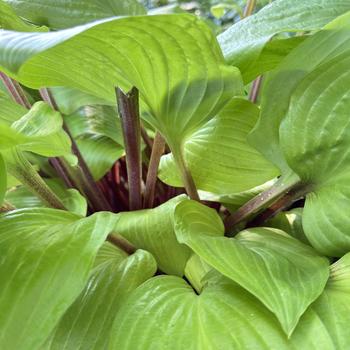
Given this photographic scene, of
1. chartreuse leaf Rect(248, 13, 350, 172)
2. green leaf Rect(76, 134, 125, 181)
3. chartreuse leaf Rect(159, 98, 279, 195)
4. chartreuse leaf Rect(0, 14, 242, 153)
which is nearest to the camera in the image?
chartreuse leaf Rect(0, 14, 242, 153)

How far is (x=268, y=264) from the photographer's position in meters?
0.34

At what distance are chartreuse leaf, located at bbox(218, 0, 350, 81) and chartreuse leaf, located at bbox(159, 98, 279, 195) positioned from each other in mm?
56

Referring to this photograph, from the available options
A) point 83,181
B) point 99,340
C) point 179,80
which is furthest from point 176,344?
point 83,181

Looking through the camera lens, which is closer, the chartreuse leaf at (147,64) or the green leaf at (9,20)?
the chartreuse leaf at (147,64)

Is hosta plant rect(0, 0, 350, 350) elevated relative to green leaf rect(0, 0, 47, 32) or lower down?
lower down

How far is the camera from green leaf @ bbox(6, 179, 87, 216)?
1.76 feet

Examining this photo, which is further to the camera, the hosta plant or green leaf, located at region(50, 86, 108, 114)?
→ green leaf, located at region(50, 86, 108, 114)

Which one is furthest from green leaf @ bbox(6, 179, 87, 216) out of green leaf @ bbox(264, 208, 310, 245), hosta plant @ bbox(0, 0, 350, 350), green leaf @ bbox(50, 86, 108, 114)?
green leaf @ bbox(264, 208, 310, 245)

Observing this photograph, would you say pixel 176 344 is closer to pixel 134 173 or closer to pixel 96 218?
pixel 96 218

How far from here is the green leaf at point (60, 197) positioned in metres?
0.54

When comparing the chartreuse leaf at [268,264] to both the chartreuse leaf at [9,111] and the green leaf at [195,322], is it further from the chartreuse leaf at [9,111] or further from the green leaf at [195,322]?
the chartreuse leaf at [9,111]

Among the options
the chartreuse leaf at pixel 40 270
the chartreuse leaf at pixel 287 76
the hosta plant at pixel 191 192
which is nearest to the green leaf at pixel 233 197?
the hosta plant at pixel 191 192

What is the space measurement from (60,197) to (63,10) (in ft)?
0.74

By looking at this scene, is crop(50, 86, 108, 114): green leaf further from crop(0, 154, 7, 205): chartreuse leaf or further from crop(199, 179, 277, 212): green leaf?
crop(0, 154, 7, 205): chartreuse leaf
